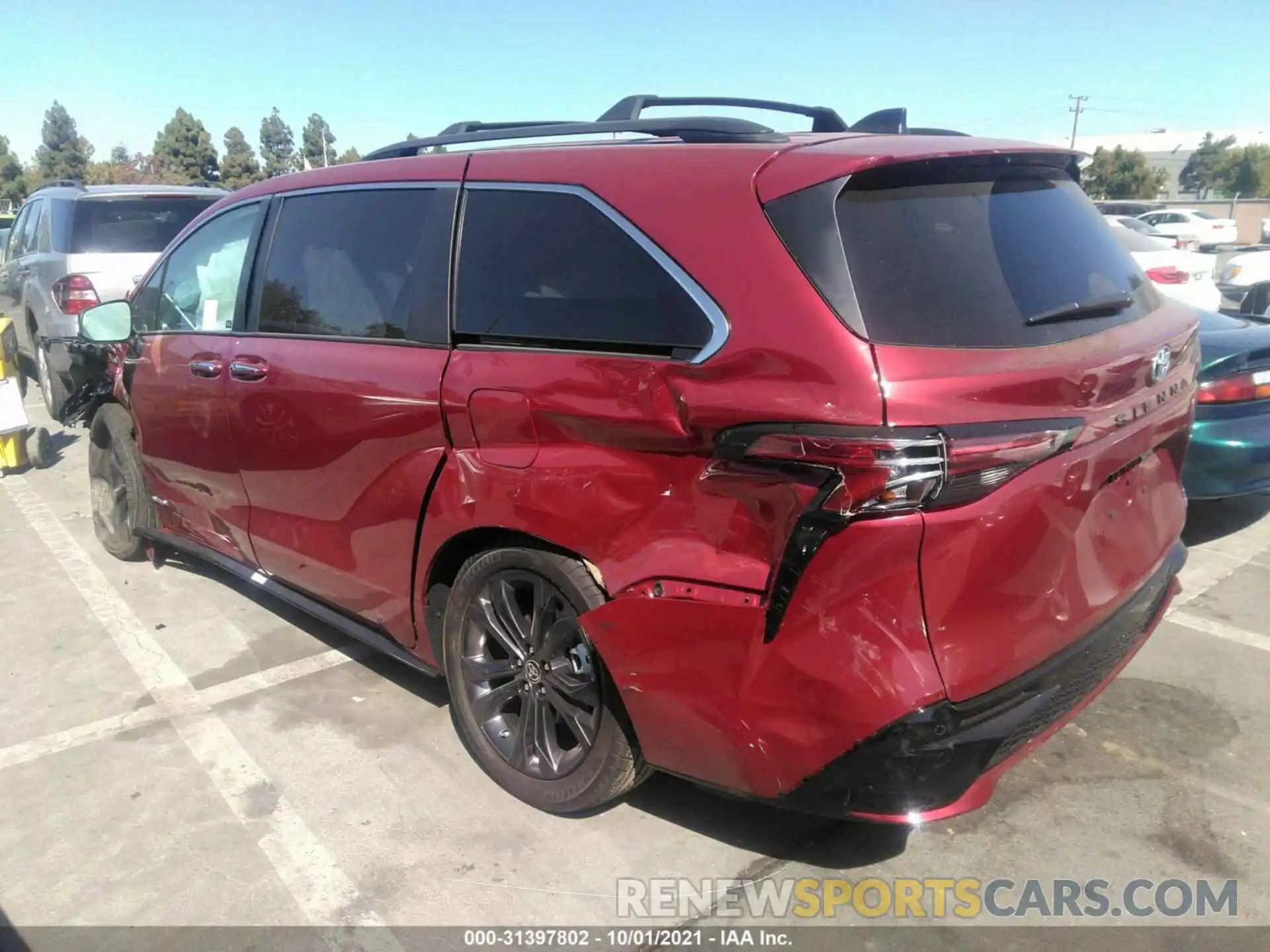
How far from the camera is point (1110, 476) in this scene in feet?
7.57

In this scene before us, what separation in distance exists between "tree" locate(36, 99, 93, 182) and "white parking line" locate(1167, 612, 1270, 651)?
99320 mm

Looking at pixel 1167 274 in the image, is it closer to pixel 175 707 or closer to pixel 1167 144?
pixel 175 707

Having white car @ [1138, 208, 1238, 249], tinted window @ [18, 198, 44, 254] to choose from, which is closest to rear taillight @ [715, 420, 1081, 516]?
tinted window @ [18, 198, 44, 254]

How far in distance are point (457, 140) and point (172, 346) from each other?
5.86ft

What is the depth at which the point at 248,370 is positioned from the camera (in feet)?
11.6

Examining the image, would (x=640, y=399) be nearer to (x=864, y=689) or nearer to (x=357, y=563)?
(x=864, y=689)

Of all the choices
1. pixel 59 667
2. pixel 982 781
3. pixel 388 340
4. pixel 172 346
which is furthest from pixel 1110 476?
pixel 59 667

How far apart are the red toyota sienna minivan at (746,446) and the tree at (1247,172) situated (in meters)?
71.1

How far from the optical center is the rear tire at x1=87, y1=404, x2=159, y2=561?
4.67 meters

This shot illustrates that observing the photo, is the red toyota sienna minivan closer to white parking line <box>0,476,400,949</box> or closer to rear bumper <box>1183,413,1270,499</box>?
white parking line <box>0,476,400,949</box>

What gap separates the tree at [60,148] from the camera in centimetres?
8812

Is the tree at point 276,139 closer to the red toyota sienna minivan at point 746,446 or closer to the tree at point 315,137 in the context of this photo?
the tree at point 315,137

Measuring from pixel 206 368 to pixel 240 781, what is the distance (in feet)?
5.49

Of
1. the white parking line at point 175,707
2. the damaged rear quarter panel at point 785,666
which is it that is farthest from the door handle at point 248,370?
the damaged rear quarter panel at point 785,666
